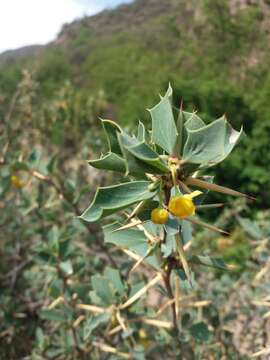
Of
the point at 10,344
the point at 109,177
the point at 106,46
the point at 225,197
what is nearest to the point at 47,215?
the point at 10,344

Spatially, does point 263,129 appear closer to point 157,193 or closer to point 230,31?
point 230,31

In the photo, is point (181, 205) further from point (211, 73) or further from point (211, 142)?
point (211, 73)

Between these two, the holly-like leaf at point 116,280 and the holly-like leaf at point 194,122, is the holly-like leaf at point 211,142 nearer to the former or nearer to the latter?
the holly-like leaf at point 194,122

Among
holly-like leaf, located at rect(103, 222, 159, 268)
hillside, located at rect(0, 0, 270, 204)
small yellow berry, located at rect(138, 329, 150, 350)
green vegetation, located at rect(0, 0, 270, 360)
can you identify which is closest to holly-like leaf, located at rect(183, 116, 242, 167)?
green vegetation, located at rect(0, 0, 270, 360)

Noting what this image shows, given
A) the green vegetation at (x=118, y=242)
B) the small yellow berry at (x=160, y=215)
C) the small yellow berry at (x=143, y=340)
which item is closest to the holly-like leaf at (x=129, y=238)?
the green vegetation at (x=118, y=242)

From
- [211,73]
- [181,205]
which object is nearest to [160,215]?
[181,205]
